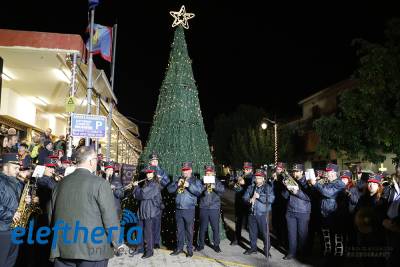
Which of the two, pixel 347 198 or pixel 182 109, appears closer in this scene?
pixel 347 198

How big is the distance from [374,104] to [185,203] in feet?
37.9

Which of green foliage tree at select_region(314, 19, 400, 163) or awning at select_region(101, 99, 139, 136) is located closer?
green foliage tree at select_region(314, 19, 400, 163)

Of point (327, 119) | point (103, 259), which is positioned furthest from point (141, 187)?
point (327, 119)

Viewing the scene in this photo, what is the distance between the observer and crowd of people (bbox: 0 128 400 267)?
158 inches

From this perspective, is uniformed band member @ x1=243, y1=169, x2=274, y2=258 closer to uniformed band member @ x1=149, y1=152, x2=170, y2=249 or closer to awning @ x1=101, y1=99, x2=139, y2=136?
uniformed band member @ x1=149, y1=152, x2=170, y2=249

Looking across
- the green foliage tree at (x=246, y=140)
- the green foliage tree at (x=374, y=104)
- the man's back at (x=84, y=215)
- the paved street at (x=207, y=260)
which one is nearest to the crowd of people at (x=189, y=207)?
the man's back at (x=84, y=215)

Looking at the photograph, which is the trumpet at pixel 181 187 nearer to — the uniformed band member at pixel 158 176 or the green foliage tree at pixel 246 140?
the uniformed band member at pixel 158 176

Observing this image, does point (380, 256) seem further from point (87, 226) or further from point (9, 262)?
point (9, 262)

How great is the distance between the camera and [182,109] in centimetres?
997

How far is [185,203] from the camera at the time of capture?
8297mm

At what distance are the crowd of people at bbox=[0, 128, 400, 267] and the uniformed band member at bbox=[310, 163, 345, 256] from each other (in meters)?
0.02

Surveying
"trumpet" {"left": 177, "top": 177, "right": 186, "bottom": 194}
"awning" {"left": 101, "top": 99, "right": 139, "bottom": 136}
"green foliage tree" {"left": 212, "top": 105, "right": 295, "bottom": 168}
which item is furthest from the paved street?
"green foliage tree" {"left": 212, "top": 105, "right": 295, "bottom": 168}

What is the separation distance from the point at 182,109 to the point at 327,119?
11.0 meters

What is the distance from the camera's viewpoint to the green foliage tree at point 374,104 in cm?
1498
